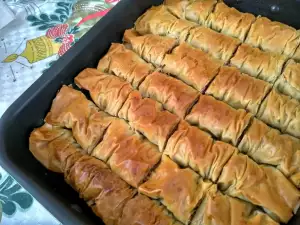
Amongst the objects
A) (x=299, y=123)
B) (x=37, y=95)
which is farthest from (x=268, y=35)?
(x=37, y=95)

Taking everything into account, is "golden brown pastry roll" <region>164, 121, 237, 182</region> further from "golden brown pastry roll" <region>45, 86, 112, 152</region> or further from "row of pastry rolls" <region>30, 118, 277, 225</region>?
"golden brown pastry roll" <region>45, 86, 112, 152</region>

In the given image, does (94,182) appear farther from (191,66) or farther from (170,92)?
(191,66)

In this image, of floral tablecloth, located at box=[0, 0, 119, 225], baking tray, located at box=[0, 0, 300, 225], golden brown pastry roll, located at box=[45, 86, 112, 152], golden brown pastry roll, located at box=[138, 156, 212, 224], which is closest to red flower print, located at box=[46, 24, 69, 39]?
floral tablecloth, located at box=[0, 0, 119, 225]

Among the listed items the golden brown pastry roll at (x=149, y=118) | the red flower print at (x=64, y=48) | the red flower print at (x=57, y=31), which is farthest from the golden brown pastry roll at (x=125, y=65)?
the red flower print at (x=57, y=31)

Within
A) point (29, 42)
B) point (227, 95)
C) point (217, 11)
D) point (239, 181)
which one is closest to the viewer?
point (239, 181)

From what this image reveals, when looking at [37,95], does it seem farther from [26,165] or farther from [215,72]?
[215,72]

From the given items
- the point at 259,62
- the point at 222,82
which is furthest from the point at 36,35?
the point at 259,62

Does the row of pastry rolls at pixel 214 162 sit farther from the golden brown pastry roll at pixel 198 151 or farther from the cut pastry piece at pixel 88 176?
the cut pastry piece at pixel 88 176
